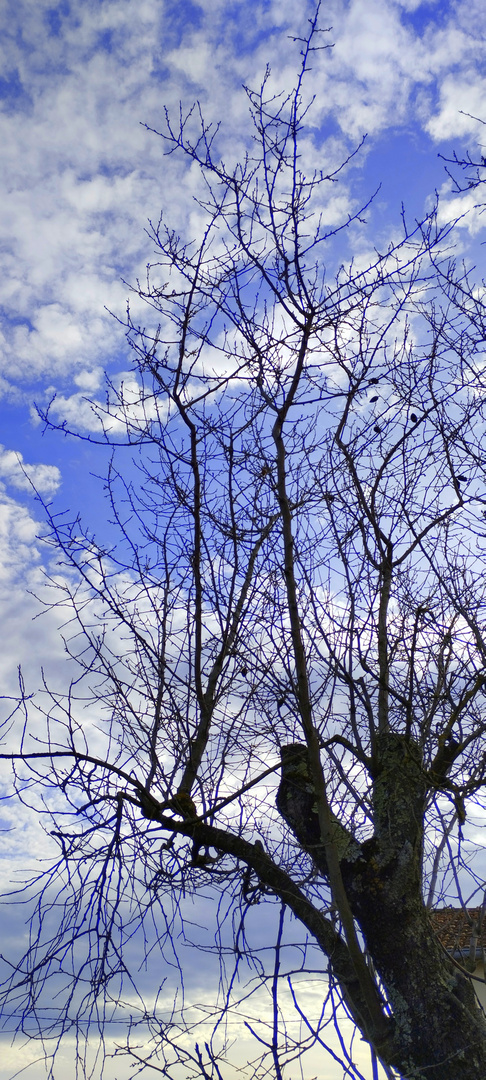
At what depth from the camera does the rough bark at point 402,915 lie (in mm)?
3350

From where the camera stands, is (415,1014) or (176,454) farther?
(176,454)

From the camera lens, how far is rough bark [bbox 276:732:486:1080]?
335cm

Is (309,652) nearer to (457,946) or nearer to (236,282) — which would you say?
(457,946)

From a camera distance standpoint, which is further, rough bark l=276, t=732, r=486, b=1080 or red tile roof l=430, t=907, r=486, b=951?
red tile roof l=430, t=907, r=486, b=951

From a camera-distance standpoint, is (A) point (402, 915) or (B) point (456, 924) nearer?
(A) point (402, 915)

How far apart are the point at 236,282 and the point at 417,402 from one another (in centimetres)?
152

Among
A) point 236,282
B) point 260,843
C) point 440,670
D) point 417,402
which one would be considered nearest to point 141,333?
point 236,282

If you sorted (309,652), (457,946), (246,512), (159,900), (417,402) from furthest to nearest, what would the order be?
(417,402) → (246,512) → (309,652) → (457,946) → (159,900)

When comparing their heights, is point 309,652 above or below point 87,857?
above

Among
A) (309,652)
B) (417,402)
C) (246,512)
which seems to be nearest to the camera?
(309,652)

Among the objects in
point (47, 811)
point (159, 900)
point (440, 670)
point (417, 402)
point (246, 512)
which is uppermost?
point (417, 402)

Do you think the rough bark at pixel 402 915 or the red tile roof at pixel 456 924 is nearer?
the rough bark at pixel 402 915

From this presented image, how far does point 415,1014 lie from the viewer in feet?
11.2

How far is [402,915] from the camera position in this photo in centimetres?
359
